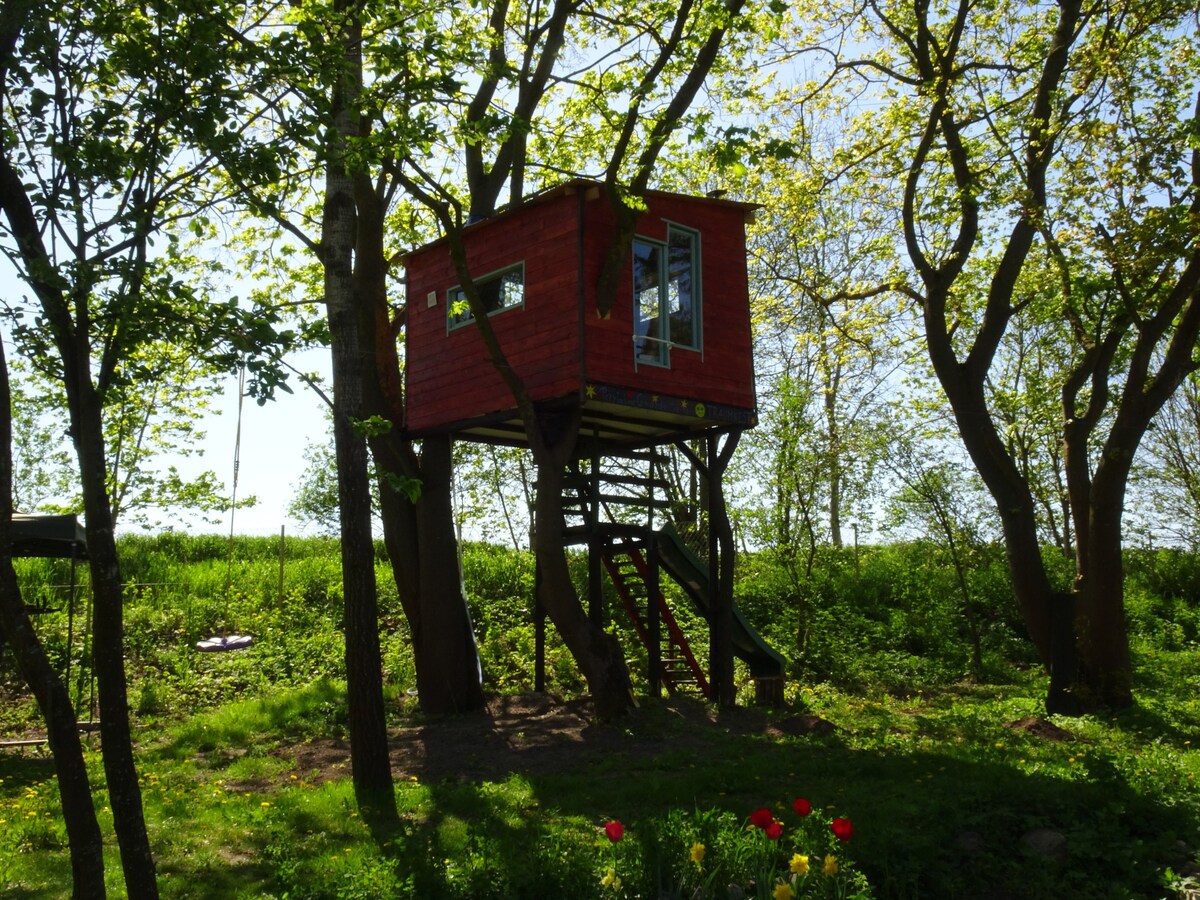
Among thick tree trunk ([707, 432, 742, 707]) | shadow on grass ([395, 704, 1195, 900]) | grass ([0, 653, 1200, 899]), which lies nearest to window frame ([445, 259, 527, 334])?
thick tree trunk ([707, 432, 742, 707])

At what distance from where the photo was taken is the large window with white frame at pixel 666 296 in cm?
1448

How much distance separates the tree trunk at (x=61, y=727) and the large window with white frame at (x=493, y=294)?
934 cm

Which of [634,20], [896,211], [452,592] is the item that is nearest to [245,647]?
[452,592]

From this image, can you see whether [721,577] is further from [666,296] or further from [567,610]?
[666,296]

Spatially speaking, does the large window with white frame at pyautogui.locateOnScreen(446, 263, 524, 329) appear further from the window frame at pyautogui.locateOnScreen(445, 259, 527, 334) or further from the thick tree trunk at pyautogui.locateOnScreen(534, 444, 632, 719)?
the thick tree trunk at pyautogui.locateOnScreen(534, 444, 632, 719)

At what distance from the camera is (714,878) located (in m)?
6.62

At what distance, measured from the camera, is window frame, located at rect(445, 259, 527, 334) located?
14.6 metres

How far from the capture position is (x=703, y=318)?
49.6 ft

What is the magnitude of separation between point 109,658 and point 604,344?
8.57 metres

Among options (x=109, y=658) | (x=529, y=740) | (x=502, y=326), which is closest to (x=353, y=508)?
(x=109, y=658)

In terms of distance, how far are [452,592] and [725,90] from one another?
7760 millimetres

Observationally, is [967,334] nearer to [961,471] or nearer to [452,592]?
[961,471]

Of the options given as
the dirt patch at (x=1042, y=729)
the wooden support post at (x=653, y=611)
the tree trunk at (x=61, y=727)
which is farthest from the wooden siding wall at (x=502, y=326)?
the tree trunk at (x=61, y=727)

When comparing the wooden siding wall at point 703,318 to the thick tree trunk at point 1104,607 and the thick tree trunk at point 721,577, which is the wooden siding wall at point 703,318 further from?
the thick tree trunk at point 1104,607
